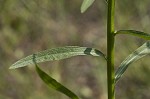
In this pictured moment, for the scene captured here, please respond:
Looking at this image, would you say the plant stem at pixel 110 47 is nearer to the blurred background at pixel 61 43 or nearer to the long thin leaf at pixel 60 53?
the long thin leaf at pixel 60 53

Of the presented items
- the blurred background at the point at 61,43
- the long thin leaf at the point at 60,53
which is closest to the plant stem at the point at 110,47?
the long thin leaf at the point at 60,53

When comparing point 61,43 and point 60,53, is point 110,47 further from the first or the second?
point 61,43

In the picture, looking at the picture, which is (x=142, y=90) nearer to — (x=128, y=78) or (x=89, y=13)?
(x=128, y=78)

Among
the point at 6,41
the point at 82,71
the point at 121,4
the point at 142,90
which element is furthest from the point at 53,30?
the point at 142,90

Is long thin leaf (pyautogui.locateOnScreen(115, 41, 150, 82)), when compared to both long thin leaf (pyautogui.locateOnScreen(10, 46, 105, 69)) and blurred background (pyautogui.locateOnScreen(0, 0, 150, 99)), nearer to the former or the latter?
long thin leaf (pyautogui.locateOnScreen(10, 46, 105, 69))

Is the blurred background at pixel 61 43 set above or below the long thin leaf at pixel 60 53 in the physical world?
below

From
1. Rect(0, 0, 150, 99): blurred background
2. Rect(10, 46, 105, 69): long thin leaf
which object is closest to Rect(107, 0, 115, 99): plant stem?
Rect(10, 46, 105, 69): long thin leaf

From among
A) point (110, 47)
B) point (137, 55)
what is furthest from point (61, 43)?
point (110, 47)

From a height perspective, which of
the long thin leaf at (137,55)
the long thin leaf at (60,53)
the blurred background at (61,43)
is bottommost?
the blurred background at (61,43)
